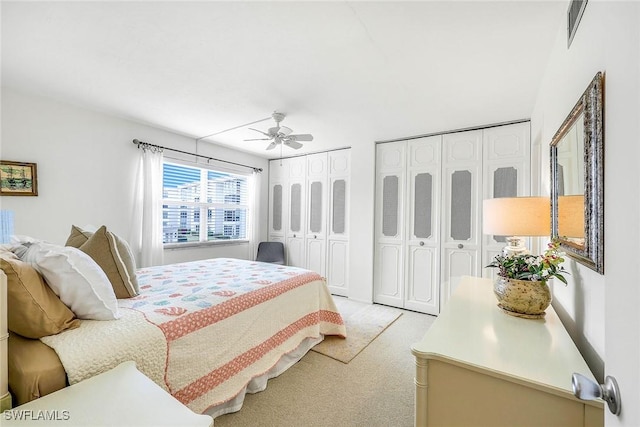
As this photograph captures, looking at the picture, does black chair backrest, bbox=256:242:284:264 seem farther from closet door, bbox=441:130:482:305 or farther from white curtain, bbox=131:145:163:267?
closet door, bbox=441:130:482:305

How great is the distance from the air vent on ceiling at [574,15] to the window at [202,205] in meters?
4.17

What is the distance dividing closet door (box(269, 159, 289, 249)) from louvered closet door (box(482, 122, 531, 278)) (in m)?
3.22

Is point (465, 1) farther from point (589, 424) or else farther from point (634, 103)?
point (589, 424)

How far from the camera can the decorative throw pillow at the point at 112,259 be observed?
1744 millimetres

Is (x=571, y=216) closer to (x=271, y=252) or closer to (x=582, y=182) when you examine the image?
(x=582, y=182)

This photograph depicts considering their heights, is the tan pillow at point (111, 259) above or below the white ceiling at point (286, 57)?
below

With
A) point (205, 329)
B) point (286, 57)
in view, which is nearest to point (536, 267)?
point (205, 329)

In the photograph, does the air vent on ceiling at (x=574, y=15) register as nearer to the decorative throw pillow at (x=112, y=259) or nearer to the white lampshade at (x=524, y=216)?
the white lampshade at (x=524, y=216)

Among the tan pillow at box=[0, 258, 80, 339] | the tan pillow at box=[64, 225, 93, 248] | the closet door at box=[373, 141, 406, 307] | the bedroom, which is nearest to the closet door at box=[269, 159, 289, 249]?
the bedroom

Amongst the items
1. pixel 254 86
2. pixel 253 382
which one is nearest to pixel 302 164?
pixel 254 86

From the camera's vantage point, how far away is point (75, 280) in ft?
4.43

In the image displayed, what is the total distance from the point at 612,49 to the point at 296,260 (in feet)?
15.2

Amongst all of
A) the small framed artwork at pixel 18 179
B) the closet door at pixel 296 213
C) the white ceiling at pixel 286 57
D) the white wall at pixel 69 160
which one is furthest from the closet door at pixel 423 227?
the small framed artwork at pixel 18 179

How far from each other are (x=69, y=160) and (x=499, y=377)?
3954 mm
